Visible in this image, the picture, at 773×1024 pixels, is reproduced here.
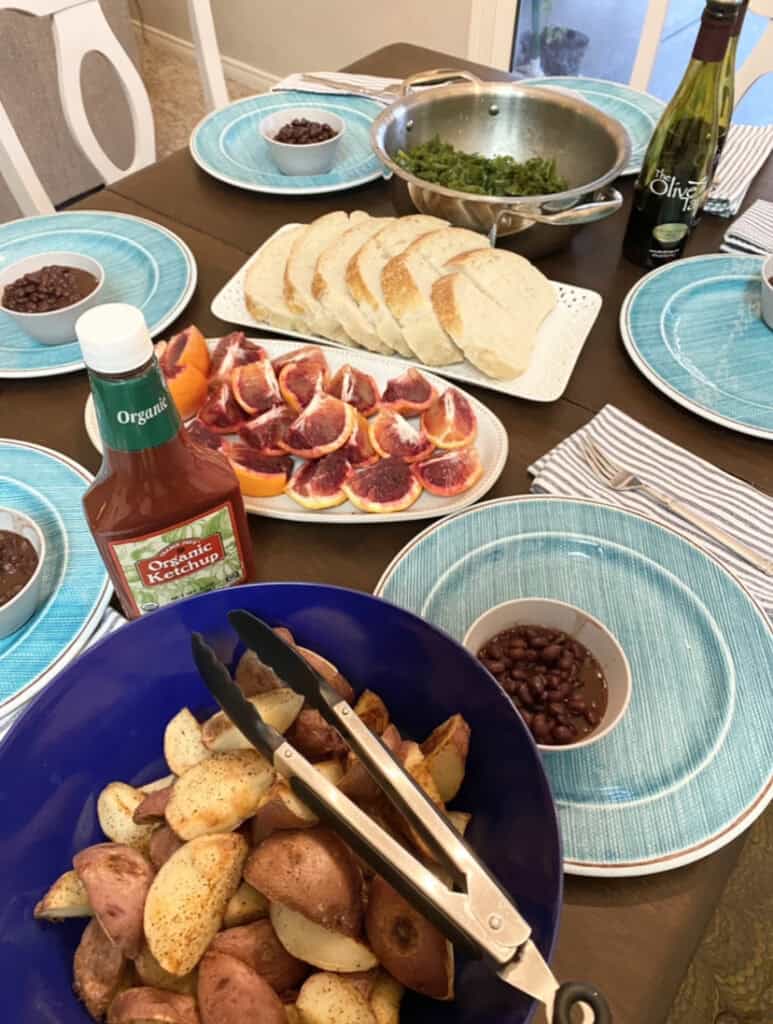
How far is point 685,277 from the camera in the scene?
1499 mm

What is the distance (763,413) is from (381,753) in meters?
0.97

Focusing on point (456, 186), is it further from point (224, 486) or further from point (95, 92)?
point (95, 92)

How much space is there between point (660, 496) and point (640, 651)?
276 mm

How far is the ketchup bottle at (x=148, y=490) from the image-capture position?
67 centimetres

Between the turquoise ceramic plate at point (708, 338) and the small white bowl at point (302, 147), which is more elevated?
the small white bowl at point (302, 147)

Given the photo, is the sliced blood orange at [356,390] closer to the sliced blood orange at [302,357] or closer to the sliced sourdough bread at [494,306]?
the sliced blood orange at [302,357]

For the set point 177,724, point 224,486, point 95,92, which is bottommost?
point 95,92

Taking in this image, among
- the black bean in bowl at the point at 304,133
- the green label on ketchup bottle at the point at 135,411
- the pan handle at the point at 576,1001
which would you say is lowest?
the black bean in bowl at the point at 304,133

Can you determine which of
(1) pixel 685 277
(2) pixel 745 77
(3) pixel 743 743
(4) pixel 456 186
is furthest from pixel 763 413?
(2) pixel 745 77

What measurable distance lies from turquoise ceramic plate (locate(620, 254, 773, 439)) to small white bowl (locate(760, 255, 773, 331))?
0.07ft

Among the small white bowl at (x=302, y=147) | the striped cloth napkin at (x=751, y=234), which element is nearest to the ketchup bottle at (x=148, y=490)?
the small white bowl at (x=302, y=147)

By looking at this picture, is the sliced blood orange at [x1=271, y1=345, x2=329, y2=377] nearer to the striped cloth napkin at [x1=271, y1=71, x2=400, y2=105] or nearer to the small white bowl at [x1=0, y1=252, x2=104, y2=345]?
the small white bowl at [x1=0, y1=252, x2=104, y2=345]

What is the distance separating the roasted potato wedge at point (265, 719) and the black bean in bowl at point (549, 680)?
0.84ft

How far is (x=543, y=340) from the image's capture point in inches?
55.0
